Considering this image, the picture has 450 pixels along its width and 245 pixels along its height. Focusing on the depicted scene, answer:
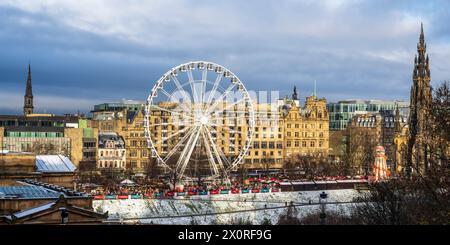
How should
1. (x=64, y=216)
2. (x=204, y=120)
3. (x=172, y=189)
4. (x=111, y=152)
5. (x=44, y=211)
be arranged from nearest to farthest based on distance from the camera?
1. (x=64, y=216)
2. (x=44, y=211)
3. (x=172, y=189)
4. (x=204, y=120)
5. (x=111, y=152)

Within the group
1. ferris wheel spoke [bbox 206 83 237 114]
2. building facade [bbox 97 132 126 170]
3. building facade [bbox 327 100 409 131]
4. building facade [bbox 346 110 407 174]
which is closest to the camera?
ferris wheel spoke [bbox 206 83 237 114]

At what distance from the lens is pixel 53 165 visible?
38.6m

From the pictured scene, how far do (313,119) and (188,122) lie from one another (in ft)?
148

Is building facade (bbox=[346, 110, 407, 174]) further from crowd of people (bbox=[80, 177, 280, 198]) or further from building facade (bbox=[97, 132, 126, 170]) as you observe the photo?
crowd of people (bbox=[80, 177, 280, 198])

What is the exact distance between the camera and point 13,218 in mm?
17703

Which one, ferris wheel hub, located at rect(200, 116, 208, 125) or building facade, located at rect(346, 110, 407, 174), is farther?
building facade, located at rect(346, 110, 407, 174)

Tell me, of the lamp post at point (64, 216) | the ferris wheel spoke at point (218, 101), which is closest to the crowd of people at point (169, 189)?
the ferris wheel spoke at point (218, 101)

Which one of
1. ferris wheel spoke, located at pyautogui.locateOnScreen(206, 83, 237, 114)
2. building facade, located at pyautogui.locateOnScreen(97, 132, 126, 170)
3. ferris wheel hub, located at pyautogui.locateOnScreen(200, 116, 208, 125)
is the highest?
ferris wheel spoke, located at pyautogui.locateOnScreen(206, 83, 237, 114)

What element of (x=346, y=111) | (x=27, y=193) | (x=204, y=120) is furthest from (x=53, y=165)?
(x=346, y=111)

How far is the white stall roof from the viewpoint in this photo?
37438 mm

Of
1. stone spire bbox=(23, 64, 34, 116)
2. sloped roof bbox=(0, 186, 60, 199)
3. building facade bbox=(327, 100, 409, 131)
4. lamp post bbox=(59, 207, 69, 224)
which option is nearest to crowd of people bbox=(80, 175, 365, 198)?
sloped roof bbox=(0, 186, 60, 199)

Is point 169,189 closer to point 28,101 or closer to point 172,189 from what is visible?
point 172,189

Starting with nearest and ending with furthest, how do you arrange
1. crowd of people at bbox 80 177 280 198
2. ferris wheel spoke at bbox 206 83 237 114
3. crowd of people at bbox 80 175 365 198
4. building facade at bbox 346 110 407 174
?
1. crowd of people at bbox 80 177 280 198
2. crowd of people at bbox 80 175 365 198
3. ferris wheel spoke at bbox 206 83 237 114
4. building facade at bbox 346 110 407 174
